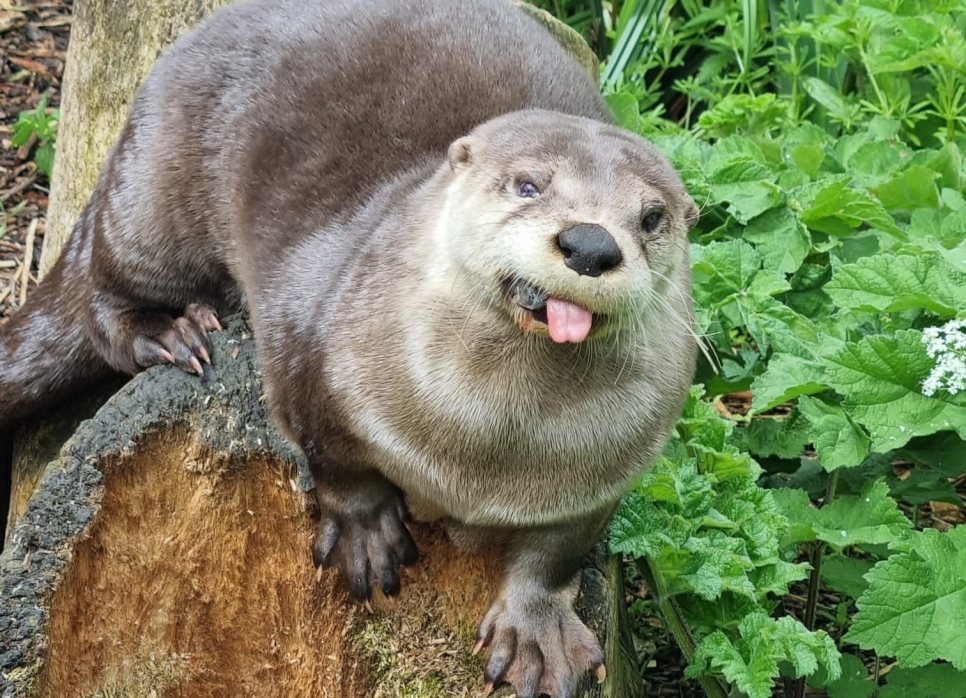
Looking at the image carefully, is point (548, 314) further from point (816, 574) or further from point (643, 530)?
point (816, 574)

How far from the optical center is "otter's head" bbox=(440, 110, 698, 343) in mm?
1407

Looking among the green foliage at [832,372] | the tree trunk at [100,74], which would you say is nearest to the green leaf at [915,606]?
the green foliage at [832,372]

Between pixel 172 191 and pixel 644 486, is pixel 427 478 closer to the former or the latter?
pixel 644 486

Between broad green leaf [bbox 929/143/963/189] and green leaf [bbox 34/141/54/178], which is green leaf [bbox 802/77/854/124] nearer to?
broad green leaf [bbox 929/143/963/189]

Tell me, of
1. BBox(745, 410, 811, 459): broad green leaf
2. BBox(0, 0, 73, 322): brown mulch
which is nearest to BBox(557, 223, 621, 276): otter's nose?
BBox(745, 410, 811, 459): broad green leaf

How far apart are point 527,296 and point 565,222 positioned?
0.34ft

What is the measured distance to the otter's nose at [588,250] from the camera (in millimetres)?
1378

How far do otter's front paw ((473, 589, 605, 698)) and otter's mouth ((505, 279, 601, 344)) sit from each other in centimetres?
53

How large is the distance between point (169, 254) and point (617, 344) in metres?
1.12

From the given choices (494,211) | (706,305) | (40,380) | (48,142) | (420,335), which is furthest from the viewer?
(48,142)

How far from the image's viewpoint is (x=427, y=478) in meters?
1.75

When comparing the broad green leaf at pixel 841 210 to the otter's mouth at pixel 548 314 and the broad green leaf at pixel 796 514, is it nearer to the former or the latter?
the broad green leaf at pixel 796 514

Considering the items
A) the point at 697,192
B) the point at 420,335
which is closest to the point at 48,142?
the point at 697,192

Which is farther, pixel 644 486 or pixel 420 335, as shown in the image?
pixel 644 486
